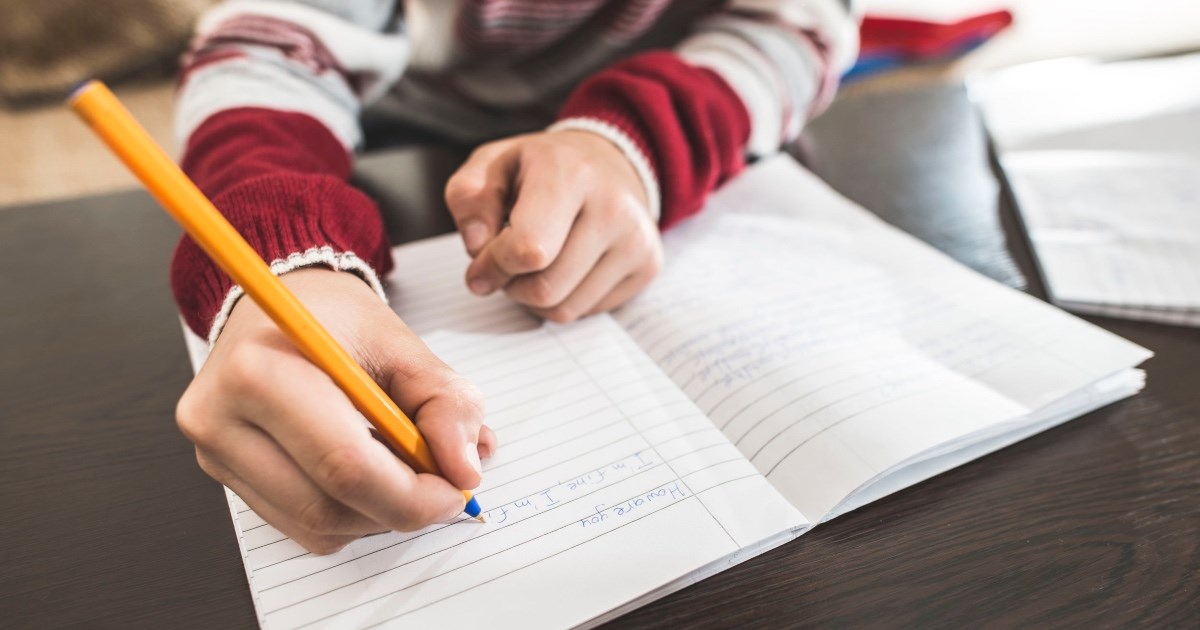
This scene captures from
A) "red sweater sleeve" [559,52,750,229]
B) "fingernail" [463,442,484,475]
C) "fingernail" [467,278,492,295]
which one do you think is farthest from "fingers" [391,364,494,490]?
"red sweater sleeve" [559,52,750,229]

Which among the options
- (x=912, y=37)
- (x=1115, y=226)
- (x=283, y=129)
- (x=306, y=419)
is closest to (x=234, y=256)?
(x=306, y=419)

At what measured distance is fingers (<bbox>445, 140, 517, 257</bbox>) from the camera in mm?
360

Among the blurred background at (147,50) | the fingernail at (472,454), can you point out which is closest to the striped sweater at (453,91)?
the fingernail at (472,454)

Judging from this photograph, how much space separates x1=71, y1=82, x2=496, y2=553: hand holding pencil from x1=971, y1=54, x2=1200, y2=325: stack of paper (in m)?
0.32

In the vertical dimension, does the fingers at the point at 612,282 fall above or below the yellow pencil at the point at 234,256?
below

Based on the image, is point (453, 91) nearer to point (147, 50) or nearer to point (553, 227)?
point (553, 227)

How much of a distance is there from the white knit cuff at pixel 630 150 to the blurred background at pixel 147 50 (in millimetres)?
693

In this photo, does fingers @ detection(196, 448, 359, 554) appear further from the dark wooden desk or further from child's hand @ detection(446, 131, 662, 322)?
child's hand @ detection(446, 131, 662, 322)

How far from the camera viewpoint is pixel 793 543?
0.26m

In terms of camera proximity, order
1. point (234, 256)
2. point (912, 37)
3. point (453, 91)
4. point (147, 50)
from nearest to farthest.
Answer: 1. point (234, 256)
2. point (453, 91)
3. point (147, 50)
4. point (912, 37)

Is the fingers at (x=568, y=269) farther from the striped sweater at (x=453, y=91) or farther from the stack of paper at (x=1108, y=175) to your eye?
the stack of paper at (x=1108, y=175)

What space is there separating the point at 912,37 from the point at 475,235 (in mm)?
1051

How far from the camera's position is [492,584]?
235 millimetres

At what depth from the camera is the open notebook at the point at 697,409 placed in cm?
24
